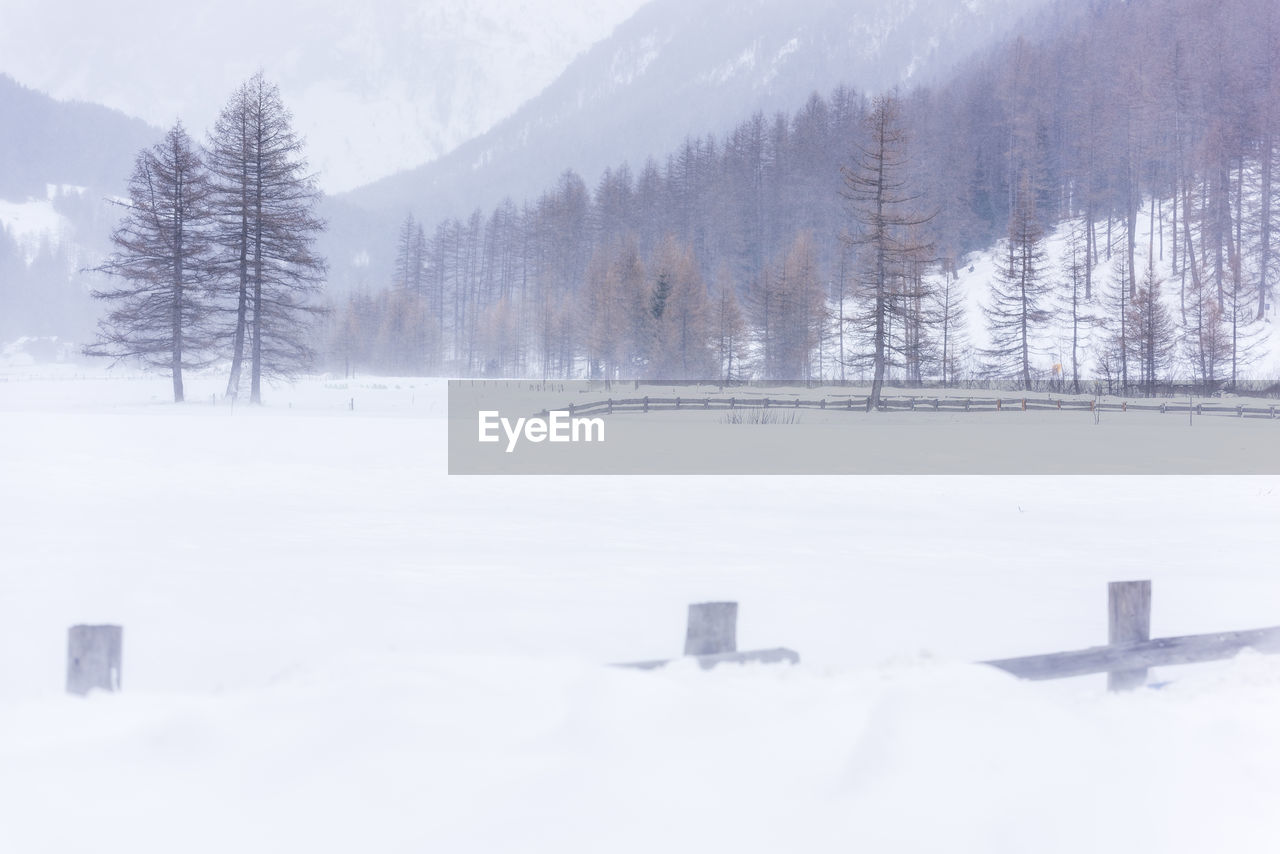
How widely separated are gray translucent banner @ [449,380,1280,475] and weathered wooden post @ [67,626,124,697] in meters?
15.9

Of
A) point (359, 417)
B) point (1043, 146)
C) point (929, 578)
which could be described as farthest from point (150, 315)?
point (1043, 146)

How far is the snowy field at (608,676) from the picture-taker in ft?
14.6

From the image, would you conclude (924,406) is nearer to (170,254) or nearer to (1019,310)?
(1019,310)

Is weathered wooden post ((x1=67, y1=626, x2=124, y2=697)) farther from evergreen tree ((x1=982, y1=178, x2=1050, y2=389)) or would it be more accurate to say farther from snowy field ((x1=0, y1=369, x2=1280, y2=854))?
evergreen tree ((x1=982, y1=178, x2=1050, y2=389))

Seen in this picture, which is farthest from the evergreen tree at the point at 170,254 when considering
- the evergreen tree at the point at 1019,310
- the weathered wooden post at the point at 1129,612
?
the evergreen tree at the point at 1019,310

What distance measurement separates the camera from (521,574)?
11.2m

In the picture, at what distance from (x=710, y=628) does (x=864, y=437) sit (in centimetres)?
2622

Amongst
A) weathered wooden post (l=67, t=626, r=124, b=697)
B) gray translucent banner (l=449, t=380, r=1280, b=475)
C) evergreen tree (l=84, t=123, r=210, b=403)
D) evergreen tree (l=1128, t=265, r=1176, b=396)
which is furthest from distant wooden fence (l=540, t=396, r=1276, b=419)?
weathered wooden post (l=67, t=626, r=124, b=697)

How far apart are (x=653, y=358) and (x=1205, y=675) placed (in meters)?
59.9

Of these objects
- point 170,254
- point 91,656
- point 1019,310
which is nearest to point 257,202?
point 170,254

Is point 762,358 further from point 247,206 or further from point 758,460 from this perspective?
point 758,460

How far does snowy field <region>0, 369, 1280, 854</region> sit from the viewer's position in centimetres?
444

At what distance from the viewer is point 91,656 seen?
4.85m

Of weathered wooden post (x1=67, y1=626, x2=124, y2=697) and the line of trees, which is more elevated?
the line of trees
